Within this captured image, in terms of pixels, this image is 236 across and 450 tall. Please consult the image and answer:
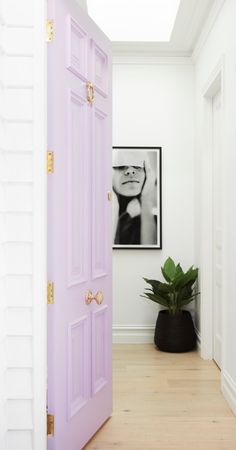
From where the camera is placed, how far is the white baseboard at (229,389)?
322cm

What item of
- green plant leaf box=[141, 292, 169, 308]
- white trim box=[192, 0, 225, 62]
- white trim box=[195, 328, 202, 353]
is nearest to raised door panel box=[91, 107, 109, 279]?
white trim box=[192, 0, 225, 62]

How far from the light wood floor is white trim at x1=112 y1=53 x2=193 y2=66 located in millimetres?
2712

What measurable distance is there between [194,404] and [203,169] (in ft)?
6.49

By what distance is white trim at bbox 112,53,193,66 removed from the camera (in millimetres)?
4930

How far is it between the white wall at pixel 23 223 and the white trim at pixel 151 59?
9.23 feet

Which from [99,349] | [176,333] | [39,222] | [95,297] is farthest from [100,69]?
[176,333]

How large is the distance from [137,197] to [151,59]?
4.32 ft

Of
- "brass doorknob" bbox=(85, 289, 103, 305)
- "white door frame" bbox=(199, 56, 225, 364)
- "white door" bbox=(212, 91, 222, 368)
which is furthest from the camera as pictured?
"white door frame" bbox=(199, 56, 225, 364)

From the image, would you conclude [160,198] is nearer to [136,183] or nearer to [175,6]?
[136,183]

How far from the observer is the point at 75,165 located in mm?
2535

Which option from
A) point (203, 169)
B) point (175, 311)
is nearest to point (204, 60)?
point (203, 169)

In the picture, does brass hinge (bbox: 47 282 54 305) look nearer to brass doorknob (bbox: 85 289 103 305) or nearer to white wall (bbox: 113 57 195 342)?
brass doorknob (bbox: 85 289 103 305)

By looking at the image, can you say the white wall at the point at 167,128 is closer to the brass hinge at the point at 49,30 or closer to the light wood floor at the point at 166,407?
the light wood floor at the point at 166,407

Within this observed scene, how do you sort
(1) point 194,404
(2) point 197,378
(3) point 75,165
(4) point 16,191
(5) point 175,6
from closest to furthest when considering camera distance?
(4) point 16,191 < (3) point 75,165 < (1) point 194,404 < (2) point 197,378 < (5) point 175,6
